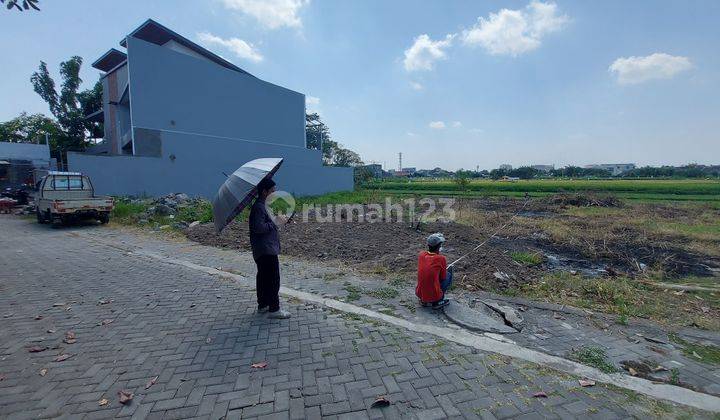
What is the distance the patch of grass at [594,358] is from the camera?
294 centimetres

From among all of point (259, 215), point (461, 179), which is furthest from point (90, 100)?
point (259, 215)

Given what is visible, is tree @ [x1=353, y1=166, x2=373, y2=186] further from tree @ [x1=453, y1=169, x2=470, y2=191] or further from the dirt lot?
the dirt lot

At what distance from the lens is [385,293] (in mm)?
4789

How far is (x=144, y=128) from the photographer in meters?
16.3

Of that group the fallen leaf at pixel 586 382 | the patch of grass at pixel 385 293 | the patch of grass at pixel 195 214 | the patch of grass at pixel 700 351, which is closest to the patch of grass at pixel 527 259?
the patch of grass at pixel 700 351

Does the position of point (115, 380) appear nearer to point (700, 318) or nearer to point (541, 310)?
point (541, 310)

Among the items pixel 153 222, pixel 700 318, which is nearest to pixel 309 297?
pixel 700 318

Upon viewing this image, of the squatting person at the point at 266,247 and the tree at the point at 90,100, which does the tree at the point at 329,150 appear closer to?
the tree at the point at 90,100

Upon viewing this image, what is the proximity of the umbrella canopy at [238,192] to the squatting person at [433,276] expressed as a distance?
7.13 ft

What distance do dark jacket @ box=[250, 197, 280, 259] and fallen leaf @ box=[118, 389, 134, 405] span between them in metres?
1.65

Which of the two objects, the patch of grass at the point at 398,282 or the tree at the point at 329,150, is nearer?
the patch of grass at the point at 398,282

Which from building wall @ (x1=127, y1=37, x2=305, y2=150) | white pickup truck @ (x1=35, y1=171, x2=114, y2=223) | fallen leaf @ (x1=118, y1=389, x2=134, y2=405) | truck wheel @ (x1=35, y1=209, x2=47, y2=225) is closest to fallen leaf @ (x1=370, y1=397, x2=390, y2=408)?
fallen leaf @ (x1=118, y1=389, x2=134, y2=405)

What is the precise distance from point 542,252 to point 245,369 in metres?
7.45

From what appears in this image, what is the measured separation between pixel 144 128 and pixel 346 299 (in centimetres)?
1672
